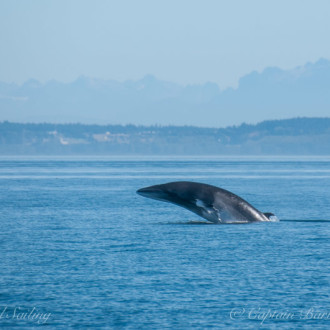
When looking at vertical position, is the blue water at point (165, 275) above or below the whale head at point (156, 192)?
below

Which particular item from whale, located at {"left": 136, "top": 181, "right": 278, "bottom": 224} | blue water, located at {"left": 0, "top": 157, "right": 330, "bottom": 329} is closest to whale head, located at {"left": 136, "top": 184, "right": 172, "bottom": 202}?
whale, located at {"left": 136, "top": 181, "right": 278, "bottom": 224}

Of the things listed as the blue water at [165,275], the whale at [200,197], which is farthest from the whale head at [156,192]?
the blue water at [165,275]

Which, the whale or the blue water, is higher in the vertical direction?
the whale

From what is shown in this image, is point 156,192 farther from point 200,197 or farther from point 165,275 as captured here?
point 165,275

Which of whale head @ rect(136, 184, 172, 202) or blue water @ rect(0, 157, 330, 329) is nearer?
blue water @ rect(0, 157, 330, 329)

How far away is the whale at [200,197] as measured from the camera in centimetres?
3297

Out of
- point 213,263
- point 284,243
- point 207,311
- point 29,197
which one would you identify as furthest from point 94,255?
point 29,197

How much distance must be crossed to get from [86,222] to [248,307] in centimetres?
2459

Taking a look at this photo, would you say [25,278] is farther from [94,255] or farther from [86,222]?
[86,222]

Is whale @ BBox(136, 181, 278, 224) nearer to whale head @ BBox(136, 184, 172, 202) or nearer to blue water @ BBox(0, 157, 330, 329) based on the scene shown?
whale head @ BBox(136, 184, 172, 202)

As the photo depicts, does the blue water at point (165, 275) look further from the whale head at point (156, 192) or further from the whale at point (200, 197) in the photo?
the whale head at point (156, 192)

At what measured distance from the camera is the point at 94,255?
30109mm

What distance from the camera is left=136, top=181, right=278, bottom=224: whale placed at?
3297cm

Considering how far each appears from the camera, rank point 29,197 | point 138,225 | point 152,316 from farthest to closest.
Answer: point 29,197 < point 138,225 < point 152,316
